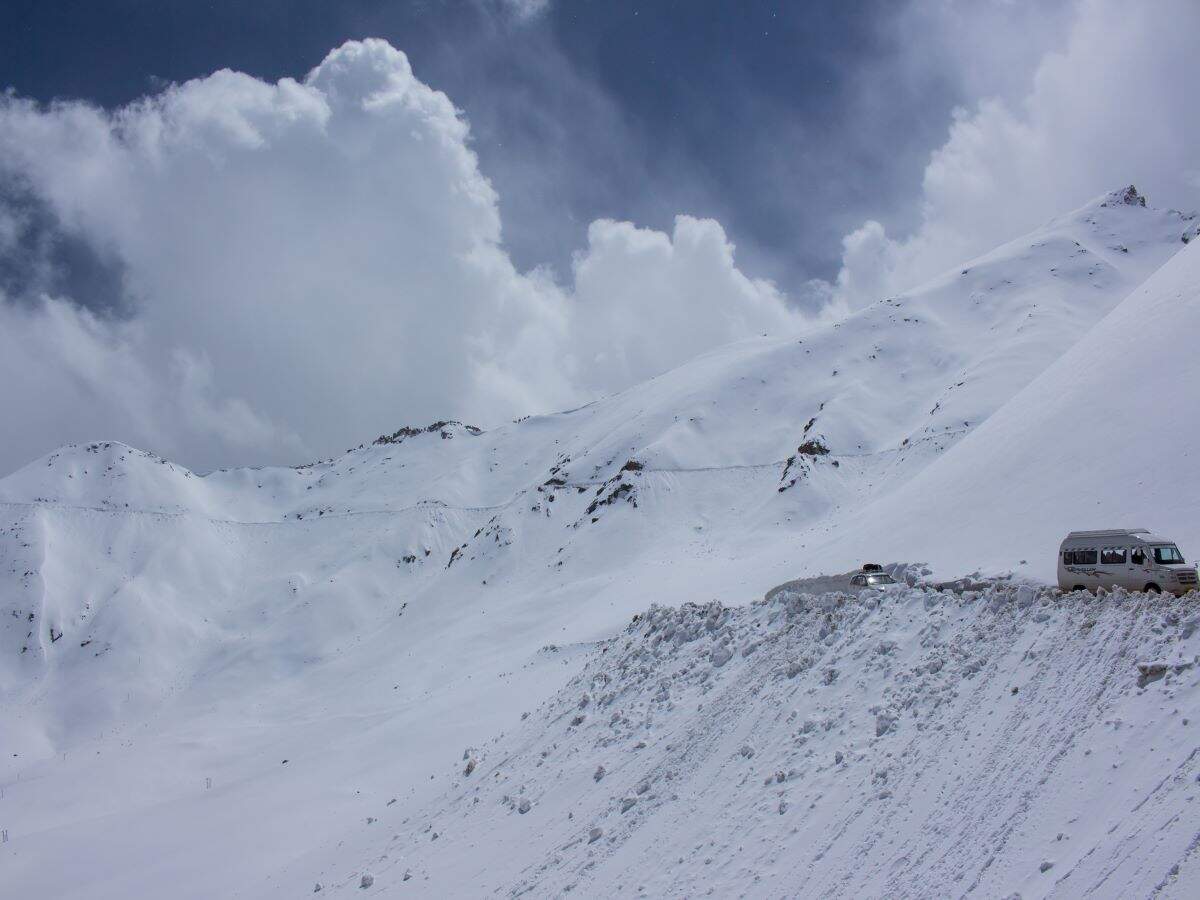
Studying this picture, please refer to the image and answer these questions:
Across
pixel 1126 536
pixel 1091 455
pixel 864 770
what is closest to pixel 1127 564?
pixel 1126 536

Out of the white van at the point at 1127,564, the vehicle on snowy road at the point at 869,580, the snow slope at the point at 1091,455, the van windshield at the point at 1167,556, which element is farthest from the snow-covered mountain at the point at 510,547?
the van windshield at the point at 1167,556

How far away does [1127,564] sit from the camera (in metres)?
16.4

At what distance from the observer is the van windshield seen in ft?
52.9

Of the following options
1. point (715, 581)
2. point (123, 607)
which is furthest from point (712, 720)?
point (123, 607)

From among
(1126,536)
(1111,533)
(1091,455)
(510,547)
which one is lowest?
(1126,536)

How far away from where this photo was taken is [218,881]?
71.1ft

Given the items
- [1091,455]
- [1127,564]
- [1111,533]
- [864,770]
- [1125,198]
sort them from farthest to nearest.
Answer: [1125,198], [1091,455], [1111,533], [1127,564], [864,770]

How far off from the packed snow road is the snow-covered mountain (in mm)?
189

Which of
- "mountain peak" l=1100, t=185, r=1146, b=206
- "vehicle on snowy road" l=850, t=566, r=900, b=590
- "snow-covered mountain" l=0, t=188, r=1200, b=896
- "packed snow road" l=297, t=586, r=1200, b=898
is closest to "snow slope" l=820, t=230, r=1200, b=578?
"snow-covered mountain" l=0, t=188, r=1200, b=896

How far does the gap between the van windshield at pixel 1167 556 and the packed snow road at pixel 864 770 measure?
5.41 metres

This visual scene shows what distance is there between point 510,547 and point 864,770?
219ft

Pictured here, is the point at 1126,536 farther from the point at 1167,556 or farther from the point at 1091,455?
the point at 1091,455

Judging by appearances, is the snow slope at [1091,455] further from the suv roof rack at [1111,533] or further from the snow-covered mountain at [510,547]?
the suv roof rack at [1111,533]

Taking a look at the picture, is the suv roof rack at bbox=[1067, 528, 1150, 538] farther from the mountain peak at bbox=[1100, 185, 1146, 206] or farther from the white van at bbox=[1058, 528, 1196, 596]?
the mountain peak at bbox=[1100, 185, 1146, 206]
